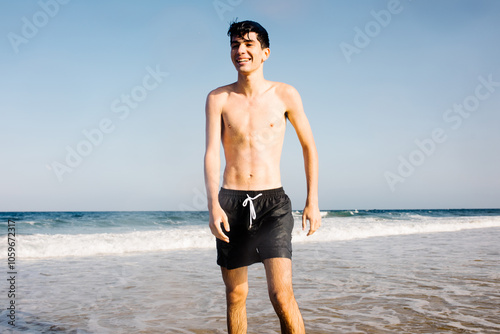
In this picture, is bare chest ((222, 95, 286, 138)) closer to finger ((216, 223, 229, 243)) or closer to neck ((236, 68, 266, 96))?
neck ((236, 68, 266, 96))

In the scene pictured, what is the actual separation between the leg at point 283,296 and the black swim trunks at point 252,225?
0.11 m

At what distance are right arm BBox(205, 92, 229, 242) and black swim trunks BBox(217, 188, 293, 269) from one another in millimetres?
143

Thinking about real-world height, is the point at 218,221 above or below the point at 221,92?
below

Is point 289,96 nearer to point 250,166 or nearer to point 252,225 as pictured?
point 250,166

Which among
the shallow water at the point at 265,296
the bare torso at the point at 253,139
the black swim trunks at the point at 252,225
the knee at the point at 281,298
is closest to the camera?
the knee at the point at 281,298

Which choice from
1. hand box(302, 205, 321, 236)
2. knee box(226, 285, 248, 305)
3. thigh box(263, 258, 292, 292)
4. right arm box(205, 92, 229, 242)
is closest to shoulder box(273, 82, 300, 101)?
right arm box(205, 92, 229, 242)

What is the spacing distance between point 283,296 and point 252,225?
483 millimetres

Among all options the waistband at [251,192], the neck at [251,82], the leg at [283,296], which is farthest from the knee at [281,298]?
the neck at [251,82]

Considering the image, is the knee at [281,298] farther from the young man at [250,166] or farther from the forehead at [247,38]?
the forehead at [247,38]

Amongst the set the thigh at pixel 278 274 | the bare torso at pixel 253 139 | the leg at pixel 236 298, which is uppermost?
the bare torso at pixel 253 139

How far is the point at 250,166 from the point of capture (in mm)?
2719

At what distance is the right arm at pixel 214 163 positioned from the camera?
8.09 ft

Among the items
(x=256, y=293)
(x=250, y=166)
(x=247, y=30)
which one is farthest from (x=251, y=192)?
(x=256, y=293)

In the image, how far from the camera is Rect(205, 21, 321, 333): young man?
2.61 meters
